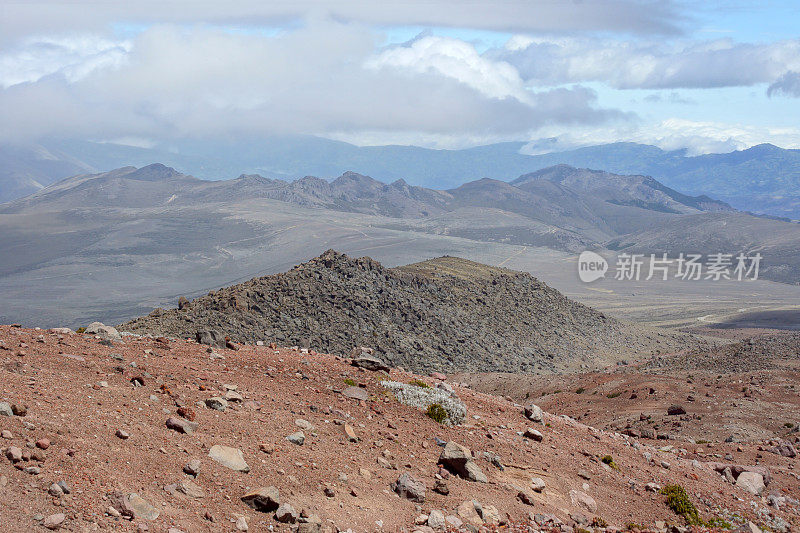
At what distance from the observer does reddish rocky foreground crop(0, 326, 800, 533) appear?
695 centimetres

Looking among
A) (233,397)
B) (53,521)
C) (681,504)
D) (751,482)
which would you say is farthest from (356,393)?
(751,482)

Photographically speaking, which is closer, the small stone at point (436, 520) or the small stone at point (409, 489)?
the small stone at point (436, 520)

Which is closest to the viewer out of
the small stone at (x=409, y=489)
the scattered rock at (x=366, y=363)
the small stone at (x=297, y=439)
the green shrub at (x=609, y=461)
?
the small stone at (x=409, y=489)

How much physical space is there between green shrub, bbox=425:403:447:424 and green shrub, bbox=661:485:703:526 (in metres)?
3.71

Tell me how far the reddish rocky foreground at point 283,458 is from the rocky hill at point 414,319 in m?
16.6

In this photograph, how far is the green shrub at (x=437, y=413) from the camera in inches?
431

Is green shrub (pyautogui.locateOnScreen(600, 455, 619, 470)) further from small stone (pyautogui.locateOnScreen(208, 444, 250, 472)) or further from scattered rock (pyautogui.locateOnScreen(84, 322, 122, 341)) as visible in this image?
scattered rock (pyautogui.locateOnScreen(84, 322, 122, 341))

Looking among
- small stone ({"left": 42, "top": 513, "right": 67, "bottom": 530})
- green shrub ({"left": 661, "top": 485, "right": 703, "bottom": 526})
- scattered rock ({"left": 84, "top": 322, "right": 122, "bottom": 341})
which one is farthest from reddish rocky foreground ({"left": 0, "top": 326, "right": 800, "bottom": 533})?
scattered rock ({"left": 84, "top": 322, "right": 122, "bottom": 341})

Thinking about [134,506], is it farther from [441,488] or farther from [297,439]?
[441,488]

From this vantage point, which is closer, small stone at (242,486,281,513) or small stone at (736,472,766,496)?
small stone at (242,486,281,513)

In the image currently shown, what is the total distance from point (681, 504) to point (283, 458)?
626cm

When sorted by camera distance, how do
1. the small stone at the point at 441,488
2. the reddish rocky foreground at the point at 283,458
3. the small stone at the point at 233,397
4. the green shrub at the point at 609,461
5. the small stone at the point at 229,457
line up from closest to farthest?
the reddish rocky foreground at the point at 283,458, the small stone at the point at 229,457, the small stone at the point at 441,488, the small stone at the point at 233,397, the green shrub at the point at 609,461

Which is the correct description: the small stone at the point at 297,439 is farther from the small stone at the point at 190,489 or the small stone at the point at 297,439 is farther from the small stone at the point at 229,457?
the small stone at the point at 190,489

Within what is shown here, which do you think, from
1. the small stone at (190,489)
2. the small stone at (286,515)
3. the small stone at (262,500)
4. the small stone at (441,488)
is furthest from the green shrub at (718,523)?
the small stone at (190,489)
